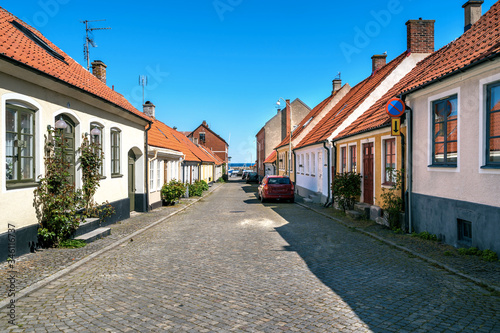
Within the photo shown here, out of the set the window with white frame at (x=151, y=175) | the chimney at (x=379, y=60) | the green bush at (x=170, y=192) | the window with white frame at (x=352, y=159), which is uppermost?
the chimney at (x=379, y=60)

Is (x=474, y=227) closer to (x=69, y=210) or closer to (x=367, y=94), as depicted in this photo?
(x=69, y=210)

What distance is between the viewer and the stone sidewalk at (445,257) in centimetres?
574

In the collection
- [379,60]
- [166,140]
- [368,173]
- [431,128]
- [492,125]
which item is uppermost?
[379,60]

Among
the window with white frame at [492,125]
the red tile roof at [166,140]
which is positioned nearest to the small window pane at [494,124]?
the window with white frame at [492,125]

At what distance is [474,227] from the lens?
7.31 meters

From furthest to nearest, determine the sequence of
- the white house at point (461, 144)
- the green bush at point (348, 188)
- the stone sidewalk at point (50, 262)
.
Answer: the green bush at point (348, 188)
the white house at point (461, 144)
the stone sidewalk at point (50, 262)

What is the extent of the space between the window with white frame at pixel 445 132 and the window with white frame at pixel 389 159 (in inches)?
96.2

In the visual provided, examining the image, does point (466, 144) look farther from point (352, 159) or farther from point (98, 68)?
point (98, 68)

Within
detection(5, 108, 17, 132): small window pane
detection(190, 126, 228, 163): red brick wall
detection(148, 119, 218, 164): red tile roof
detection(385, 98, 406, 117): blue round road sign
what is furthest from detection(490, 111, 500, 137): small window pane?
detection(190, 126, 228, 163): red brick wall

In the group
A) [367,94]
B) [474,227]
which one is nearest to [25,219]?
[474,227]

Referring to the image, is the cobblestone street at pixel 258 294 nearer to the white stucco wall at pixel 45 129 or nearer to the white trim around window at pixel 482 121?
the white stucco wall at pixel 45 129

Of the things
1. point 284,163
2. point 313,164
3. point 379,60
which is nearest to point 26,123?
point 313,164

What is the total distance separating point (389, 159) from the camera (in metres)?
12.1

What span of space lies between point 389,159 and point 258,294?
Result: 8.49 meters
